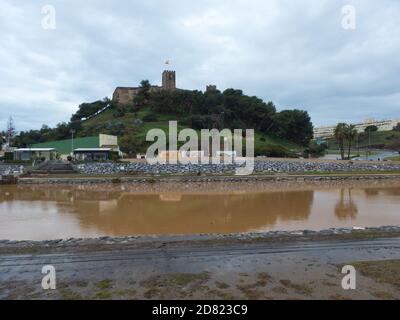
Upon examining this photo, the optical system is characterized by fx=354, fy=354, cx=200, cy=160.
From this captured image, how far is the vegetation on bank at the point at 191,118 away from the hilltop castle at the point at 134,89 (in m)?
7.70

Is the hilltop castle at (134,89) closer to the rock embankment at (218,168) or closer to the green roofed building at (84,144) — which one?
the green roofed building at (84,144)

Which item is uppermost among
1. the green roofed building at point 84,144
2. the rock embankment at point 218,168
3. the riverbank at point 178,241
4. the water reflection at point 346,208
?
the green roofed building at point 84,144

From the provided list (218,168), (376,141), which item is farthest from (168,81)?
(218,168)

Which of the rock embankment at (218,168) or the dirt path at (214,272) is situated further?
the rock embankment at (218,168)

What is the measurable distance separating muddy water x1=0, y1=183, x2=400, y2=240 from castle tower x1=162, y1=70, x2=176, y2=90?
90612 millimetres

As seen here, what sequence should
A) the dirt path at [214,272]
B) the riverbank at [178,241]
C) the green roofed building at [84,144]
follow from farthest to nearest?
the green roofed building at [84,144]
the riverbank at [178,241]
the dirt path at [214,272]

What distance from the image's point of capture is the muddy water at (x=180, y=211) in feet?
45.0

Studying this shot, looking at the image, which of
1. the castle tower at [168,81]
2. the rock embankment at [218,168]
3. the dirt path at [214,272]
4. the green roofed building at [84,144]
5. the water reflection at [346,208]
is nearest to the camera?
the dirt path at [214,272]

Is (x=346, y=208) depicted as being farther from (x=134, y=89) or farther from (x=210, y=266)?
(x=134, y=89)

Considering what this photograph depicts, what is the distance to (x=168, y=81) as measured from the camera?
11512cm

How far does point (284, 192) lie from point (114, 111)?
87657 millimetres

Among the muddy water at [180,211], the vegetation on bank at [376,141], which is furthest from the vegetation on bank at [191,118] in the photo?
the muddy water at [180,211]

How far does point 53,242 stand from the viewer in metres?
9.64

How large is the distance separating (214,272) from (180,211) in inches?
441
